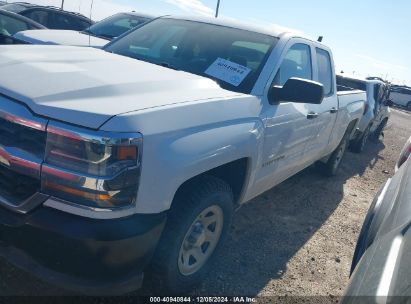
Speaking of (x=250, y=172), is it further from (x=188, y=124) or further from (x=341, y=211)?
(x=341, y=211)

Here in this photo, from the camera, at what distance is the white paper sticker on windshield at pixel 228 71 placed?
3.08 meters

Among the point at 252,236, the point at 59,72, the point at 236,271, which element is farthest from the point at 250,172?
the point at 59,72

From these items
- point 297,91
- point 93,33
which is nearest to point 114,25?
point 93,33

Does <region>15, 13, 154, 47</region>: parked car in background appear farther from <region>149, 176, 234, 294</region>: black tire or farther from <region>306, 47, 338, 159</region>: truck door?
<region>149, 176, 234, 294</region>: black tire

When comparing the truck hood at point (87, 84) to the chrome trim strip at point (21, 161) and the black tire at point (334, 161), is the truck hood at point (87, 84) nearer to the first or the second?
the chrome trim strip at point (21, 161)

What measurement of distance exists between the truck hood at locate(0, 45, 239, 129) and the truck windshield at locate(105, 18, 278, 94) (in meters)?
0.22

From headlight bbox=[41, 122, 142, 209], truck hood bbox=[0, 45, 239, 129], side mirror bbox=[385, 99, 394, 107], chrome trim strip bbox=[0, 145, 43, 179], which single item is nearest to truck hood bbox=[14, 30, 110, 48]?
truck hood bbox=[0, 45, 239, 129]

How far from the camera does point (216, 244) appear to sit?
3021 millimetres

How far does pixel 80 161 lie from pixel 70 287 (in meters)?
0.65

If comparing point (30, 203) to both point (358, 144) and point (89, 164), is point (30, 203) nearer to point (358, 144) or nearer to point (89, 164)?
point (89, 164)

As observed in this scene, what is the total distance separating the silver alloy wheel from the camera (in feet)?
8.88

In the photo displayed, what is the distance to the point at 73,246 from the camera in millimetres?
1958

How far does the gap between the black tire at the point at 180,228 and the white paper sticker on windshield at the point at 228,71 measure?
0.84 metres

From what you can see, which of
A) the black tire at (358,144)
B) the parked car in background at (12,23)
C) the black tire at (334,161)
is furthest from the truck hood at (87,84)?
the black tire at (358,144)
